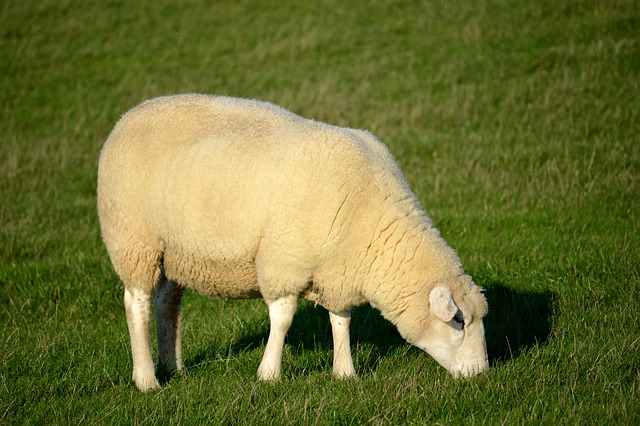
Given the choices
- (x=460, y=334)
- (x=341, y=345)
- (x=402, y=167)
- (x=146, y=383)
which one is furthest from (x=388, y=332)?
(x=402, y=167)

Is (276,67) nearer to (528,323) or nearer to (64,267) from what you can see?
(64,267)

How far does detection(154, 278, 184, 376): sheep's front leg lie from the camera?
239 inches

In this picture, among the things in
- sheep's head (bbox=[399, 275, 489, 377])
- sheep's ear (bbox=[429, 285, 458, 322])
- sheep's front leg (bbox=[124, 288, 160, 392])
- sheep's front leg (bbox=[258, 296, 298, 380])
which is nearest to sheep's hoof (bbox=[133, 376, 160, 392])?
sheep's front leg (bbox=[124, 288, 160, 392])

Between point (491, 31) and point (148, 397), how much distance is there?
1239cm

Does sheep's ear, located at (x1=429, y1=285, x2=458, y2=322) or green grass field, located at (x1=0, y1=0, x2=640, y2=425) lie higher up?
sheep's ear, located at (x1=429, y1=285, x2=458, y2=322)

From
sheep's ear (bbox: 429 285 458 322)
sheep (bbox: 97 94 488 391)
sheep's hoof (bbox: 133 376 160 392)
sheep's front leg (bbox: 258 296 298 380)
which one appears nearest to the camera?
sheep's ear (bbox: 429 285 458 322)

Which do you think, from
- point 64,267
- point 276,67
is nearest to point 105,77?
point 276,67

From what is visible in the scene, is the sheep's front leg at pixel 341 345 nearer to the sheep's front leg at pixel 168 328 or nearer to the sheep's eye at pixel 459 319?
the sheep's eye at pixel 459 319

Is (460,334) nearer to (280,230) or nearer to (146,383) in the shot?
(280,230)

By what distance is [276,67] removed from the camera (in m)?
16.0

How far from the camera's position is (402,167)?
1091 cm

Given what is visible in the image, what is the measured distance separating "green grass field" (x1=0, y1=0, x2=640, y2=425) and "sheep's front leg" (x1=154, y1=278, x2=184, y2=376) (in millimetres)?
188

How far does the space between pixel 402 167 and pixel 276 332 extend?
19.3 ft

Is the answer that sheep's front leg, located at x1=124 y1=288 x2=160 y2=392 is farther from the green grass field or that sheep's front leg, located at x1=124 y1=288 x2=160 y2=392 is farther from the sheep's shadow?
the sheep's shadow
